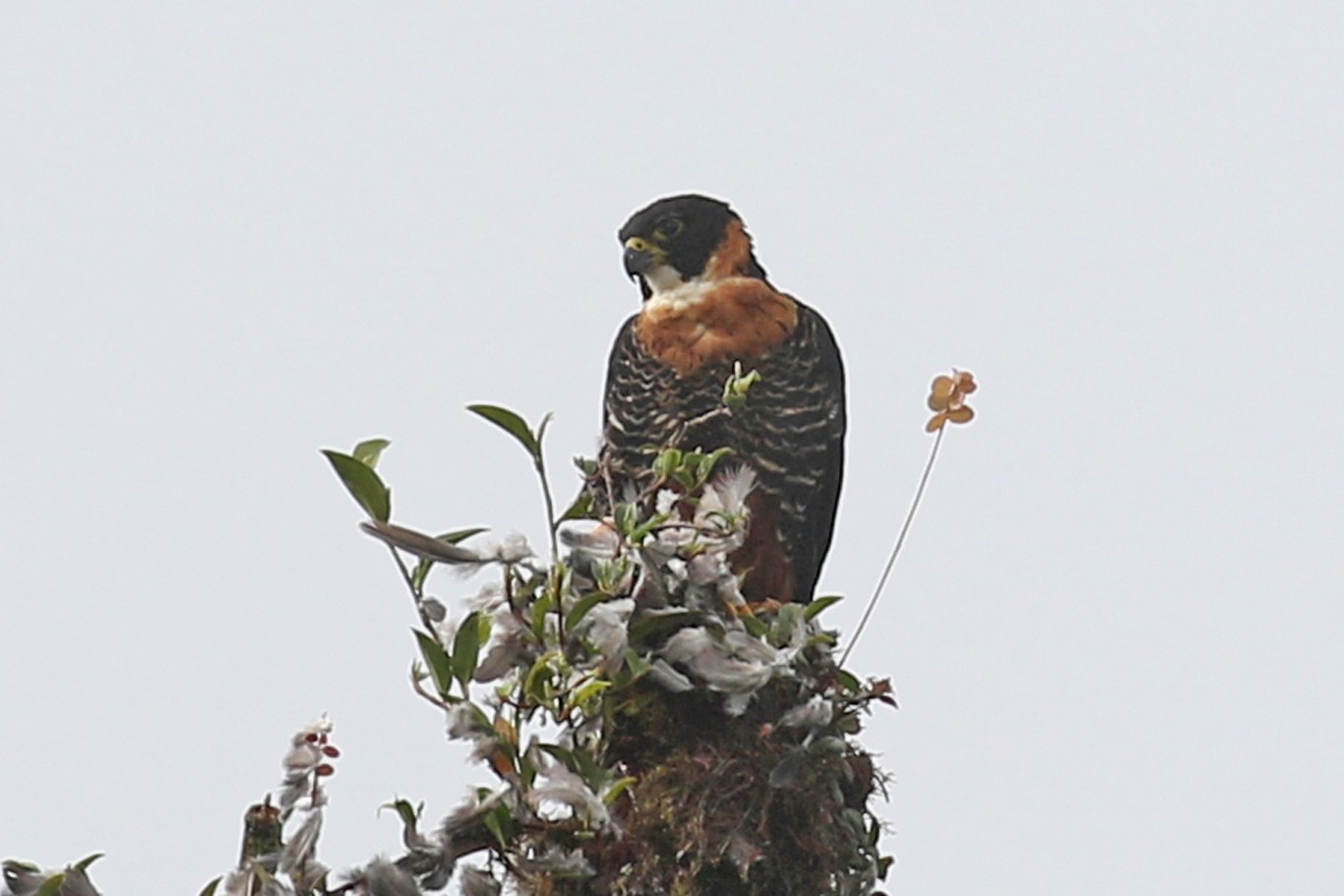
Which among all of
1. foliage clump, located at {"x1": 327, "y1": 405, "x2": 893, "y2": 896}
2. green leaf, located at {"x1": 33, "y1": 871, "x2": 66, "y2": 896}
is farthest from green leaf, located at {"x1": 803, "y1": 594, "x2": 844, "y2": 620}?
green leaf, located at {"x1": 33, "y1": 871, "x2": 66, "y2": 896}

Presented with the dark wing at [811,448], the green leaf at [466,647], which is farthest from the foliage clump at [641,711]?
the dark wing at [811,448]

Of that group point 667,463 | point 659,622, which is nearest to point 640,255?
point 667,463

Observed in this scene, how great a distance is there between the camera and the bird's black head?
3.04 meters

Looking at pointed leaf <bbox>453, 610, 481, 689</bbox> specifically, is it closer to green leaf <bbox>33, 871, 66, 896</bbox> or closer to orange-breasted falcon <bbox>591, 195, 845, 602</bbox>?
green leaf <bbox>33, 871, 66, 896</bbox>

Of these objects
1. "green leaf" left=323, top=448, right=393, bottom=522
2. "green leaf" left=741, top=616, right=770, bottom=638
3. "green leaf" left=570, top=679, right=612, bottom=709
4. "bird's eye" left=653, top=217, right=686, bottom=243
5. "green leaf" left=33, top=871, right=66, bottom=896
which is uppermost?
"bird's eye" left=653, top=217, right=686, bottom=243

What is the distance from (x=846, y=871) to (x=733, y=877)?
0.62 ft

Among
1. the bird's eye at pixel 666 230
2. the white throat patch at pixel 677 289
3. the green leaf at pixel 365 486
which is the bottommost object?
the green leaf at pixel 365 486

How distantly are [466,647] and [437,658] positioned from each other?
37mm

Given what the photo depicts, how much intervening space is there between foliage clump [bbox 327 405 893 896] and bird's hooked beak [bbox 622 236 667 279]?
0.67 m

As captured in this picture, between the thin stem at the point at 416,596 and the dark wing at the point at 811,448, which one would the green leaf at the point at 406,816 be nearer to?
the thin stem at the point at 416,596

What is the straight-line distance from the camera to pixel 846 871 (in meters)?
2.40

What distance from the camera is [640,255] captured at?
9.94 feet

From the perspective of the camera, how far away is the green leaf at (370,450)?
2.30 meters

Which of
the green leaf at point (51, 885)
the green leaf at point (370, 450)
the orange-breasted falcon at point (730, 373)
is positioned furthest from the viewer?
the orange-breasted falcon at point (730, 373)
